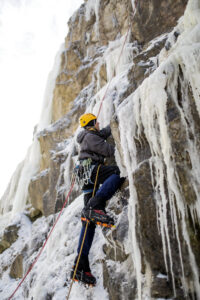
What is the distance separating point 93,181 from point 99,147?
1.76 feet

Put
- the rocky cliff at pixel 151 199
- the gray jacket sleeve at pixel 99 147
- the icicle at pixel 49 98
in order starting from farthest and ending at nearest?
the icicle at pixel 49 98 → the gray jacket sleeve at pixel 99 147 → the rocky cliff at pixel 151 199

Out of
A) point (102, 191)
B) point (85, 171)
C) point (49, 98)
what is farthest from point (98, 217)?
point (49, 98)

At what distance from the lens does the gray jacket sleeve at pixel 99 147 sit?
11.9ft

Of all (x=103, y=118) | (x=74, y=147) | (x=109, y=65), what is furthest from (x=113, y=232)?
(x=109, y=65)

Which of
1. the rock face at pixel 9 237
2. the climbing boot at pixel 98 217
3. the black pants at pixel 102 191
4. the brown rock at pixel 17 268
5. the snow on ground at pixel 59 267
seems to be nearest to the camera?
the climbing boot at pixel 98 217

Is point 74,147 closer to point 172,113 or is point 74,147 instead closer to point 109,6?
point 172,113

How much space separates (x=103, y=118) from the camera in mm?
5617

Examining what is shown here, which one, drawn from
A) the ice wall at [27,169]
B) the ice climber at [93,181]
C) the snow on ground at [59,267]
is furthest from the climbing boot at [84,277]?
the ice wall at [27,169]

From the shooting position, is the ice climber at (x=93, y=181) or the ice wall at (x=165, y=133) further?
the ice climber at (x=93, y=181)

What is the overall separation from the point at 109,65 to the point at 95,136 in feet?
17.1

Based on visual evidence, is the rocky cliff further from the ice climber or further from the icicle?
the icicle

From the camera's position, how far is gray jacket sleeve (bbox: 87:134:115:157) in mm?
3619

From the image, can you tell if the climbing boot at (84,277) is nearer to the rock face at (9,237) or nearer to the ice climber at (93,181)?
the ice climber at (93,181)

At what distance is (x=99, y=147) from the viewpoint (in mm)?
3637
